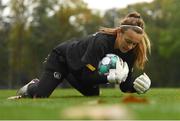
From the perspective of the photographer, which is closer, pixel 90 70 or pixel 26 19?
pixel 90 70

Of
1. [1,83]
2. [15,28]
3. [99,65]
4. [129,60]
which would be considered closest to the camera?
[99,65]

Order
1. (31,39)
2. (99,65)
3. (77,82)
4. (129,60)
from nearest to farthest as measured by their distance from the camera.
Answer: (99,65) → (129,60) → (77,82) → (31,39)

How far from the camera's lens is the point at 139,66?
23.9ft

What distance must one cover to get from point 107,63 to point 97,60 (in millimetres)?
275

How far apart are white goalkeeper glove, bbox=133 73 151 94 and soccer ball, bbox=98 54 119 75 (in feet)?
1.64

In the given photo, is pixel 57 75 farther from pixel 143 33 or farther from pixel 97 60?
pixel 143 33

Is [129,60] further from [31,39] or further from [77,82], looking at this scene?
[31,39]

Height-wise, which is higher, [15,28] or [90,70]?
[15,28]

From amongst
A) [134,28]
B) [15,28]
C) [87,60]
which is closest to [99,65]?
[87,60]

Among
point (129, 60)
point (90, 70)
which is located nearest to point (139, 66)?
point (129, 60)

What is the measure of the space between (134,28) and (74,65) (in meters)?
1.01

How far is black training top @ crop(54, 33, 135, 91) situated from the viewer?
6711mm

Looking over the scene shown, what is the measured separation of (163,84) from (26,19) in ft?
53.5

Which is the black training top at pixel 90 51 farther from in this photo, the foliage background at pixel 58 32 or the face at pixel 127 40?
the foliage background at pixel 58 32
